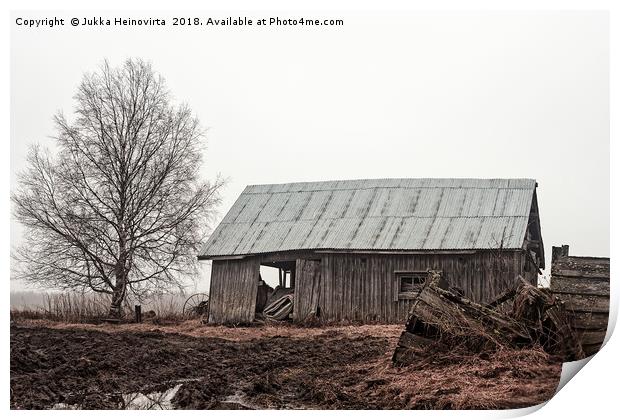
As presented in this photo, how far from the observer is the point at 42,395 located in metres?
9.80

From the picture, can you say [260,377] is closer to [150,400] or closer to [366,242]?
[150,400]

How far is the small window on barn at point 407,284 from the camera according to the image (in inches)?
647

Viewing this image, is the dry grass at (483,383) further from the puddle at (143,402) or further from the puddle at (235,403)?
the puddle at (143,402)

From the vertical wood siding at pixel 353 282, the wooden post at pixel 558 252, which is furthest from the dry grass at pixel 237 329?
the wooden post at pixel 558 252

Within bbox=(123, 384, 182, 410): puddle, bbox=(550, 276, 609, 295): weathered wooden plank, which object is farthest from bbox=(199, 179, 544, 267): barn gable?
bbox=(123, 384, 182, 410): puddle

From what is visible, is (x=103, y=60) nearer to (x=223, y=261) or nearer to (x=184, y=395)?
(x=184, y=395)

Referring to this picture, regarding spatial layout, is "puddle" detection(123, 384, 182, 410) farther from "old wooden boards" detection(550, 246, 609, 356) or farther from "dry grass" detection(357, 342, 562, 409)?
"old wooden boards" detection(550, 246, 609, 356)

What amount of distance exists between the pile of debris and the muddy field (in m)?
0.15

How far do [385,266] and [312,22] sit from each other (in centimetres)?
726

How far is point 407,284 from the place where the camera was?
16.6m

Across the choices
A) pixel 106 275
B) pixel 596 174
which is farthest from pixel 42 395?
pixel 106 275

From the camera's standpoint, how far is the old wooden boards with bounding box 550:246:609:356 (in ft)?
31.6

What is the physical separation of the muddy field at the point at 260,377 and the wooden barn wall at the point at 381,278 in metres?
3.63

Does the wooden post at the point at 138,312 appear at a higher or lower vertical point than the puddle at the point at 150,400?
higher
